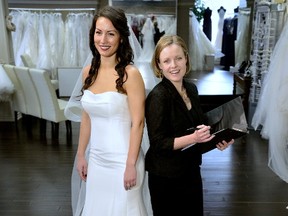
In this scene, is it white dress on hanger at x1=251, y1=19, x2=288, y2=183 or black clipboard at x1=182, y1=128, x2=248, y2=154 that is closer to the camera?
black clipboard at x1=182, y1=128, x2=248, y2=154

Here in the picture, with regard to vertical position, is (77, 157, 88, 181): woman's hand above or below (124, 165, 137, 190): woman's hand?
below

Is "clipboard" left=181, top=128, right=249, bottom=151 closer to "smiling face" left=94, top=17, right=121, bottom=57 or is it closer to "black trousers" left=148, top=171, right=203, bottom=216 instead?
"black trousers" left=148, top=171, right=203, bottom=216

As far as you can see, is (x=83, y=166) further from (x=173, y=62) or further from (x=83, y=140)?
(x=173, y=62)

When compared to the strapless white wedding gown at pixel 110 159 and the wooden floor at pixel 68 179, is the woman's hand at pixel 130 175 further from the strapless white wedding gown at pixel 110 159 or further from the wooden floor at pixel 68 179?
the wooden floor at pixel 68 179

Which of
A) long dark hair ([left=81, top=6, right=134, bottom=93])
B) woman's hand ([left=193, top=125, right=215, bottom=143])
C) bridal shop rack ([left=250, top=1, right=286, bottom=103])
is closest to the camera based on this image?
woman's hand ([left=193, top=125, right=215, bottom=143])

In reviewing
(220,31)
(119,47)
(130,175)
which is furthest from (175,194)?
(220,31)

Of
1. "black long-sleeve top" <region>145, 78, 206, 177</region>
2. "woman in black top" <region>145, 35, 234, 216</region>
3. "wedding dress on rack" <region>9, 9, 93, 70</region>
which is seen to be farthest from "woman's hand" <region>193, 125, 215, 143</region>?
"wedding dress on rack" <region>9, 9, 93, 70</region>

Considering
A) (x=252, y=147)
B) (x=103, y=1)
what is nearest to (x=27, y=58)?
(x=103, y=1)

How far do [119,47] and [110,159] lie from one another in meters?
0.53

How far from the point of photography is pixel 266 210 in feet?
8.33

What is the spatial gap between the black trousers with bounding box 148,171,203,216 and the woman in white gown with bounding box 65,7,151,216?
11 centimetres

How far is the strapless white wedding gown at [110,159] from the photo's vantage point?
4.59ft

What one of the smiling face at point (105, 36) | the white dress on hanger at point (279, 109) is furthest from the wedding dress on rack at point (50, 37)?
the smiling face at point (105, 36)

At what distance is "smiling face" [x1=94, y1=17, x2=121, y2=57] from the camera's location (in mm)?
1314
